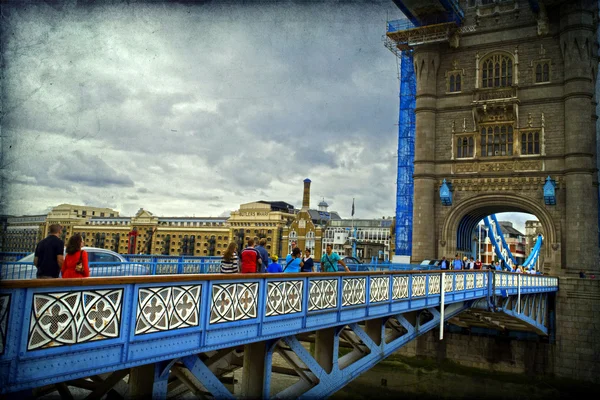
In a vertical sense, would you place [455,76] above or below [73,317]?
above

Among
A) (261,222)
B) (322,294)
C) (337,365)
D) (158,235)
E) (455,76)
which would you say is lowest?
(337,365)

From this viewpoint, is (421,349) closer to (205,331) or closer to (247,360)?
(247,360)

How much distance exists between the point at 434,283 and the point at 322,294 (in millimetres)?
6152

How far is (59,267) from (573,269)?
99.2 ft

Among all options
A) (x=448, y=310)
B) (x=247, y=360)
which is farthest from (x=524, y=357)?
(x=247, y=360)

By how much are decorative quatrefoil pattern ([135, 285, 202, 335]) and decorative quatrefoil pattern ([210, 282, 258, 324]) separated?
1.04 ft

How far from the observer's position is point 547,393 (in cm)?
2578

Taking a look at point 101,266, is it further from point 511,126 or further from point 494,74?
point 494,74

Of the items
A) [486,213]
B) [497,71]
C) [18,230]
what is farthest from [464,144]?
[18,230]

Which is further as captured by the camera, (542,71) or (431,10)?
(431,10)

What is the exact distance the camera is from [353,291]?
32.5 ft

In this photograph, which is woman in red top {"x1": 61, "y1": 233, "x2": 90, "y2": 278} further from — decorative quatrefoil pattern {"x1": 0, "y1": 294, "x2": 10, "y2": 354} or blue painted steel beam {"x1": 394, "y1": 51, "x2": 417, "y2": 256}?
blue painted steel beam {"x1": 394, "y1": 51, "x2": 417, "y2": 256}

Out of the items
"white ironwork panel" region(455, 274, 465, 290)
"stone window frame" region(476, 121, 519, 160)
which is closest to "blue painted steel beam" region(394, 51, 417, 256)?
"stone window frame" region(476, 121, 519, 160)

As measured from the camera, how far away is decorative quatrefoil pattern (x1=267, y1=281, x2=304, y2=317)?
7.54 metres
